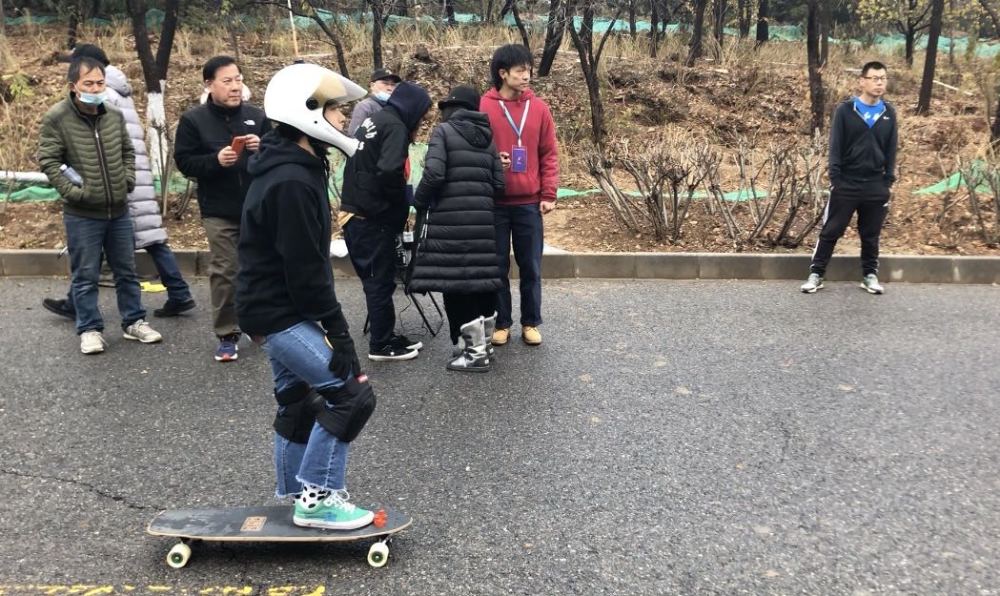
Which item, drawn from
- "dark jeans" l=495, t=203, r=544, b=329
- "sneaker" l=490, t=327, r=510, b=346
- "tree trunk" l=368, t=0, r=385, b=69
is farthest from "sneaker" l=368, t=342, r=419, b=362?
"tree trunk" l=368, t=0, r=385, b=69

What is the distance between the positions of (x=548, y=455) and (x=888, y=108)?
15.6 ft

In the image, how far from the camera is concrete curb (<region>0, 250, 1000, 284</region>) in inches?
292

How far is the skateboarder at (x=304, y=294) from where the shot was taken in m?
2.71

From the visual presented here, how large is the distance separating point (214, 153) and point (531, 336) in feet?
7.92

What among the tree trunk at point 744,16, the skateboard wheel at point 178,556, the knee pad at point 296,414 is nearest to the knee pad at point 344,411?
the knee pad at point 296,414

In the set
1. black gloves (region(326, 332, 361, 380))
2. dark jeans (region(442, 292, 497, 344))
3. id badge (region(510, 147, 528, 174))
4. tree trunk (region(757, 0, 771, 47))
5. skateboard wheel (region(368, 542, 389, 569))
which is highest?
tree trunk (region(757, 0, 771, 47))

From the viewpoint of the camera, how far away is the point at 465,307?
199 inches

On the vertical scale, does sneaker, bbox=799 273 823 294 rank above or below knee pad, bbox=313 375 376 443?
below

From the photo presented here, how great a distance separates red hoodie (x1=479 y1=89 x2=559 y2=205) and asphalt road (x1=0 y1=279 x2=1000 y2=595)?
1.07 m

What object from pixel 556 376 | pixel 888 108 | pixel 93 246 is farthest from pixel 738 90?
pixel 93 246

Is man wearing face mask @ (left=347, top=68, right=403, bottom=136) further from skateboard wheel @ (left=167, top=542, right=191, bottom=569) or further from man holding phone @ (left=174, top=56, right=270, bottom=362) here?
skateboard wheel @ (left=167, top=542, right=191, bottom=569)

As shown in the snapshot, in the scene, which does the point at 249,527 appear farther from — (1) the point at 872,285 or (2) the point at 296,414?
(1) the point at 872,285

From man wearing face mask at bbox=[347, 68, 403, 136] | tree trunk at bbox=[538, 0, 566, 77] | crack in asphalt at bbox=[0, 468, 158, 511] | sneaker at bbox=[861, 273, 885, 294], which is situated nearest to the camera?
crack in asphalt at bbox=[0, 468, 158, 511]

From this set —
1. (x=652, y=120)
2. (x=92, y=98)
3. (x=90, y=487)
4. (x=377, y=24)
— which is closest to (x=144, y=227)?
(x=92, y=98)
